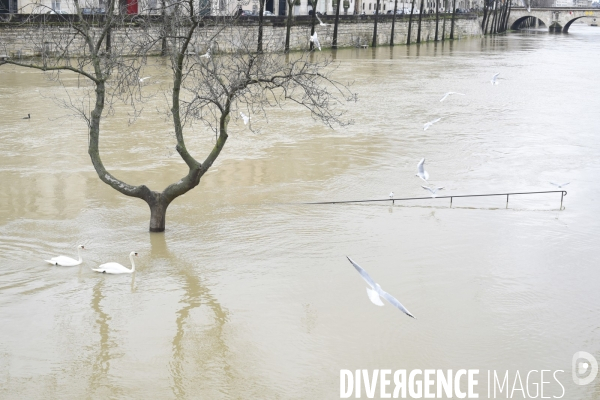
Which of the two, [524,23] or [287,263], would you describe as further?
[524,23]

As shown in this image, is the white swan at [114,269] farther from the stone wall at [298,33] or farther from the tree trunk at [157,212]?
the stone wall at [298,33]

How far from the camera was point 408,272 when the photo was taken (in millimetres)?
8961

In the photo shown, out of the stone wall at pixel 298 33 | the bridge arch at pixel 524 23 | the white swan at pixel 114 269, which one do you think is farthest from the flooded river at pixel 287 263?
the bridge arch at pixel 524 23

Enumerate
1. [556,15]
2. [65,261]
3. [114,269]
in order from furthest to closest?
1. [556,15]
2. [65,261]
3. [114,269]

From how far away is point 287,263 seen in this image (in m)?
9.16

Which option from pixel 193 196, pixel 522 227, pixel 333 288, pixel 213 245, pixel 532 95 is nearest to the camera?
pixel 333 288

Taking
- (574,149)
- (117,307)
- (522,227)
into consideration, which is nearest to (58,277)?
(117,307)

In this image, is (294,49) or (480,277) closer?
(480,277)

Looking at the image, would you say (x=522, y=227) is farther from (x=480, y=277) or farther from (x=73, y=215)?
(x=73, y=215)

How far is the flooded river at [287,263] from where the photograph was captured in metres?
6.85

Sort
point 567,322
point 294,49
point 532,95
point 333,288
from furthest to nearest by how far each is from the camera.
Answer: point 294,49, point 532,95, point 333,288, point 567,322

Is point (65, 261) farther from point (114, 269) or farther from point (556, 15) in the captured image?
point (556, 15)

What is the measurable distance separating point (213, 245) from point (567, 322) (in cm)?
425

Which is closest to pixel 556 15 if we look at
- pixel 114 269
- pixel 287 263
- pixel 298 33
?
pixel 298 33
